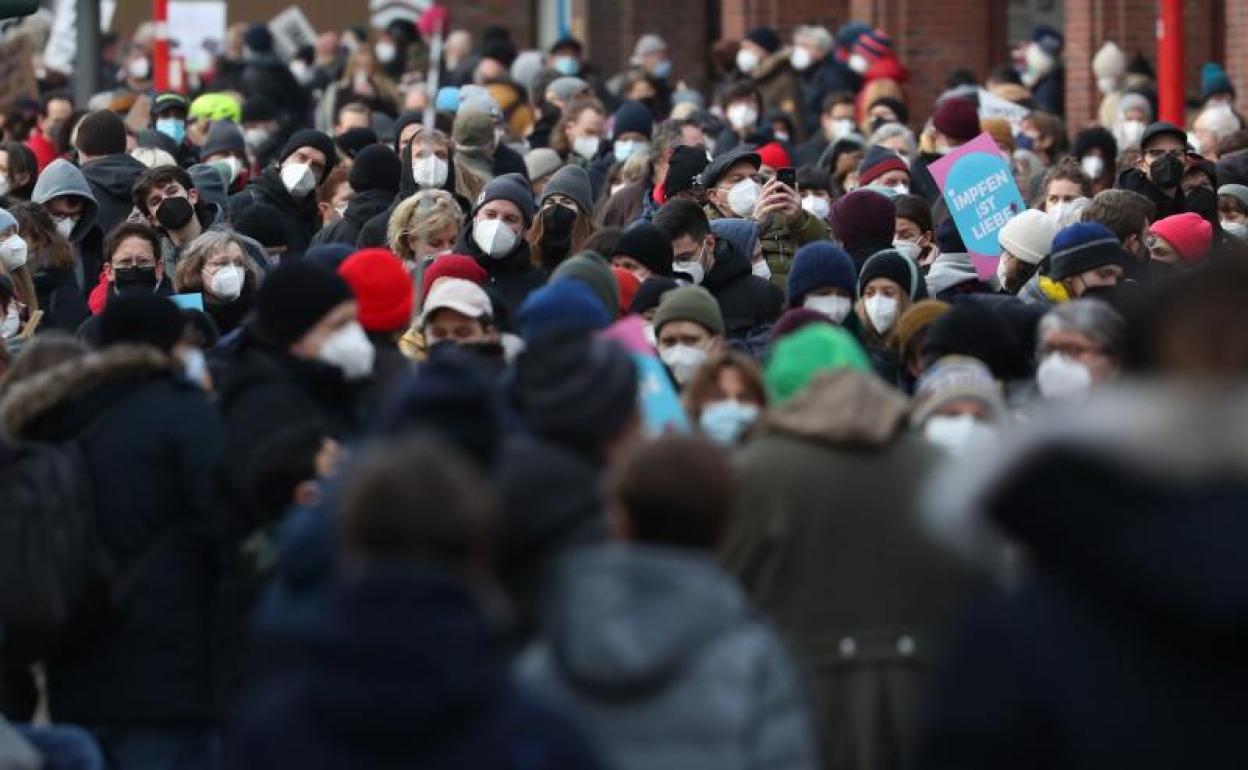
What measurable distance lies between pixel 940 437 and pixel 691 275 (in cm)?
419

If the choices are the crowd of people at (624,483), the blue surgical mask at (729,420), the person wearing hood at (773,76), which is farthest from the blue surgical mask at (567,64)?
the blue surgical mask at (729,420)

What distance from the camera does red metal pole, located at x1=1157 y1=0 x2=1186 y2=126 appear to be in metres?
18.7

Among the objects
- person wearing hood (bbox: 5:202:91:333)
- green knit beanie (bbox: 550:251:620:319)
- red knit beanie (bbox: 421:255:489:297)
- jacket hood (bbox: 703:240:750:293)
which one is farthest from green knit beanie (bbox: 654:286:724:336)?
person wearing hood (bbox: 5:202:91:333)

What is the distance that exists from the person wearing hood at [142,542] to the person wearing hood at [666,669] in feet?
6.05

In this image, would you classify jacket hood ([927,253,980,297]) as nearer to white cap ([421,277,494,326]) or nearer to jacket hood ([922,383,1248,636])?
white cap ([421,277,494,326])

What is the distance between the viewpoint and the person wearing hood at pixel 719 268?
34.9 feet

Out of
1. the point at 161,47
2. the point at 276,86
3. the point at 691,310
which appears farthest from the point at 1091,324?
the point at 276,86

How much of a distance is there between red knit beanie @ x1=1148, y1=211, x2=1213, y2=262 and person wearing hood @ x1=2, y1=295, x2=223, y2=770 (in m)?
5.47

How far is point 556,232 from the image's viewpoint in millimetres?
11477

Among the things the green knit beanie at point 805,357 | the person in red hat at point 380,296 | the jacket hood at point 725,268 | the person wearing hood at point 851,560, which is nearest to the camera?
the person wearing hood at point 851,560

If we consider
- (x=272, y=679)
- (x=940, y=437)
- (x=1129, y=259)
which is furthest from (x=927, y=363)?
(x=272, y=679)

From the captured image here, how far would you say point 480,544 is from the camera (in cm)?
429

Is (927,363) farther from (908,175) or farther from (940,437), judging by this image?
(908,175)

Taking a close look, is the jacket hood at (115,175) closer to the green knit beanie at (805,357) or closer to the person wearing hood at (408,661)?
the green knit beanie at (805,357)
